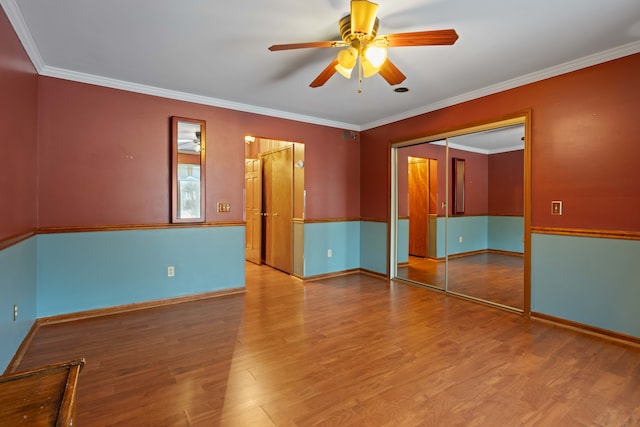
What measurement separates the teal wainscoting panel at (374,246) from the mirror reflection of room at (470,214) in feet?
0.86

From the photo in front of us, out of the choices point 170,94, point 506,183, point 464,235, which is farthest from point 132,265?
point 506,183

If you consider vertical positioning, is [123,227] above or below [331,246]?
above

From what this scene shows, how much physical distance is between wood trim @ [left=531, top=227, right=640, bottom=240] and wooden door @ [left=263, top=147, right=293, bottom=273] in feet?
11.2

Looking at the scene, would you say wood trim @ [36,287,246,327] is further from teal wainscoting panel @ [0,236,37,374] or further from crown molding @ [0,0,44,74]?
crown molding @ [0,0,44,74]

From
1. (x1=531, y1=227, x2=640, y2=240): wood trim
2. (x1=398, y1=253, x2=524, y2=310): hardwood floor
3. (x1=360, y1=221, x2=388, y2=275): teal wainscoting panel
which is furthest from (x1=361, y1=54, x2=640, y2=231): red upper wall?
(x1=360, y1=221, x2=388, y2=275): teal wainscoting panel

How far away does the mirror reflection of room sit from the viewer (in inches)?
152

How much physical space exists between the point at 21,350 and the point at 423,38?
12.3ft

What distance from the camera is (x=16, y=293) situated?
245cm

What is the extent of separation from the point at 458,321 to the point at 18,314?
3838 mm

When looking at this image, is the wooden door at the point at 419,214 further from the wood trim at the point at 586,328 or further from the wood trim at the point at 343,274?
the wood trim at the point at 586,328

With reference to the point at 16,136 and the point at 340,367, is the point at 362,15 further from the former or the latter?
the point at 16,136

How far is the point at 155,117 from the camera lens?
373cm

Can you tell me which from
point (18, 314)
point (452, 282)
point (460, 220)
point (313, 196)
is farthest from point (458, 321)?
point (18, 314)

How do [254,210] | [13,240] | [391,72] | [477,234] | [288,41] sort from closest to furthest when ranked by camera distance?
1. [13,240]
2. [391,72]
3. [288,41]
4. [477,234]
5. [254,210]
